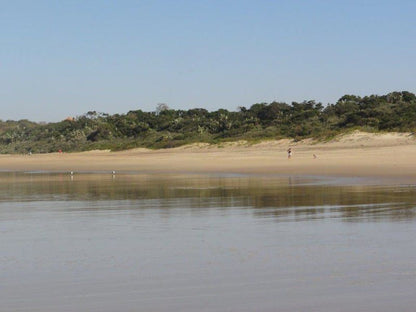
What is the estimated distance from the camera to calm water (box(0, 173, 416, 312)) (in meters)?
6.48

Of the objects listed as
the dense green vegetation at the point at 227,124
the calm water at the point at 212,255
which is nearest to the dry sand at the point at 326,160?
the dense green vegetation at the point at 227,124

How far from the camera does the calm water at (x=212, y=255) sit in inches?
255

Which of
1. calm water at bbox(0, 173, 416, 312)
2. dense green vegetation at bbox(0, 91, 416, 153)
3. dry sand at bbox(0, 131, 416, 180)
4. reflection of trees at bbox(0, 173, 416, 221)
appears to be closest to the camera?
calm water at bbox(0, 173, 416, 312)

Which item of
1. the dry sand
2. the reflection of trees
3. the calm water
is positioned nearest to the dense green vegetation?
the dry sand

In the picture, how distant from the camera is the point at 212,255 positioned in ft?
30.1

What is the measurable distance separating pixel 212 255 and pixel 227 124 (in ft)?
204

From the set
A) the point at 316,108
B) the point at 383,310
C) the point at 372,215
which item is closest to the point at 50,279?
the point at 383,310

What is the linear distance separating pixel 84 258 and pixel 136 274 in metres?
1.50

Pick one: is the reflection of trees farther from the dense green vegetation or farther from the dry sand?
the dense green vegetation

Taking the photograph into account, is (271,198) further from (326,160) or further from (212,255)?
(326,160)

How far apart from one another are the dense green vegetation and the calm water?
35892 millimetres

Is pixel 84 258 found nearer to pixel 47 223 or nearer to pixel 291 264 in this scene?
pixel 291 264

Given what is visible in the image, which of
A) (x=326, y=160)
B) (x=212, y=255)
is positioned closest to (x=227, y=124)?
(x=326, y=160)

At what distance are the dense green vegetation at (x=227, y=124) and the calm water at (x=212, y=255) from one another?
35.9 metres
